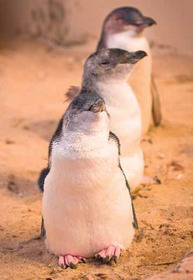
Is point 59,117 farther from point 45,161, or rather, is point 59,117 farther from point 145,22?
point 145,22

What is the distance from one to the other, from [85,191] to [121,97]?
4.64 ft

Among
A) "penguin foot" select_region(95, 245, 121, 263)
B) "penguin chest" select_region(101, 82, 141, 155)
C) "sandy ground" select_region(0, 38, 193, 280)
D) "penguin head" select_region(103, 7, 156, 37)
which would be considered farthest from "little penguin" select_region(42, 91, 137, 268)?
"penguin head" select_region(103, 7, 156, 37)

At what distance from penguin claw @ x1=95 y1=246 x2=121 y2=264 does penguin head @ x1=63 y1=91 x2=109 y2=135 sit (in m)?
0.61

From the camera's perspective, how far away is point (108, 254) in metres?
3.21

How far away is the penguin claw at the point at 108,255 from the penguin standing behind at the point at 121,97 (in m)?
1.19

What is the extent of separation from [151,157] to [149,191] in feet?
2.88

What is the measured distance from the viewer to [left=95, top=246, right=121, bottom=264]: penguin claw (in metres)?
3.21

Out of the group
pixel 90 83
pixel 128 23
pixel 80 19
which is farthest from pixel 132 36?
pixel 80 19

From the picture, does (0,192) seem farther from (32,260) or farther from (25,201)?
(32,260)

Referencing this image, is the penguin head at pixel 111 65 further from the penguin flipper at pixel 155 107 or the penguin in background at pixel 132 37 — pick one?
the penguin flipper at pixel 155 107

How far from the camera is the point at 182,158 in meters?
5.21

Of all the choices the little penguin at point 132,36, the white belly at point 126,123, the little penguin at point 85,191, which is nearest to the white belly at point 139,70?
the little penguin at point 132,36

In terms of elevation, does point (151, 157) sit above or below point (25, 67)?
above

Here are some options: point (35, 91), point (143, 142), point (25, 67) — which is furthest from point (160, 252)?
point (25, 67)
